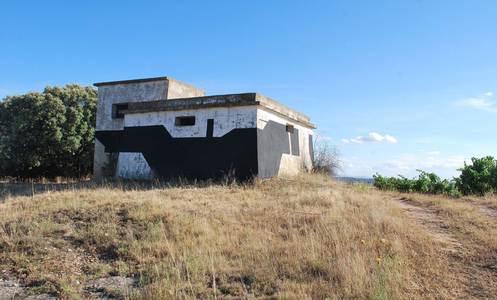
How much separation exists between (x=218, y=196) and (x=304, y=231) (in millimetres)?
3826

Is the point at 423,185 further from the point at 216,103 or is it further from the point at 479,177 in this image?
the point at 216,103

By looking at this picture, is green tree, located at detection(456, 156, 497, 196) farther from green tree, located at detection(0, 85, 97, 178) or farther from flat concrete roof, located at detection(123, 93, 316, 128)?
green tree, located at detection(0, 85, 97, 178)

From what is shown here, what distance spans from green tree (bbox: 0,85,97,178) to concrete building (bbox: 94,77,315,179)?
3943 mm

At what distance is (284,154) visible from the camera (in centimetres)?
1488

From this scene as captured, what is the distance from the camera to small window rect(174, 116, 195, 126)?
46.7 ft

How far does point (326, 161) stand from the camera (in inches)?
726

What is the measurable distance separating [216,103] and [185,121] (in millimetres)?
1870

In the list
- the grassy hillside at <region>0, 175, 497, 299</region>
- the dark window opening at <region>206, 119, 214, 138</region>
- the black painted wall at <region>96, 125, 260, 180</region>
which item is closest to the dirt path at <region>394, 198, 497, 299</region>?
the grassy hillside at <region>0, 175, 497, 299</region>

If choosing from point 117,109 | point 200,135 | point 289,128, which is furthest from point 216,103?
point 117,109

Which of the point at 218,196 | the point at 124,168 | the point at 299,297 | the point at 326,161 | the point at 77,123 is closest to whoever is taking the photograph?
the point at 299,297

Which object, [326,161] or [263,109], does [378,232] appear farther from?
[326,161]

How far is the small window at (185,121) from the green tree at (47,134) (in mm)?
8559

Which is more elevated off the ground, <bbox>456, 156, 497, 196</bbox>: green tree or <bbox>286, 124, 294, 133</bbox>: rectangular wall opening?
<bbox>286, 124, 294, 133</bbox>: rectangular wall opening

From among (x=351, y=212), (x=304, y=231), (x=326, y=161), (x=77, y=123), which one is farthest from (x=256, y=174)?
(x=77, y=123)
